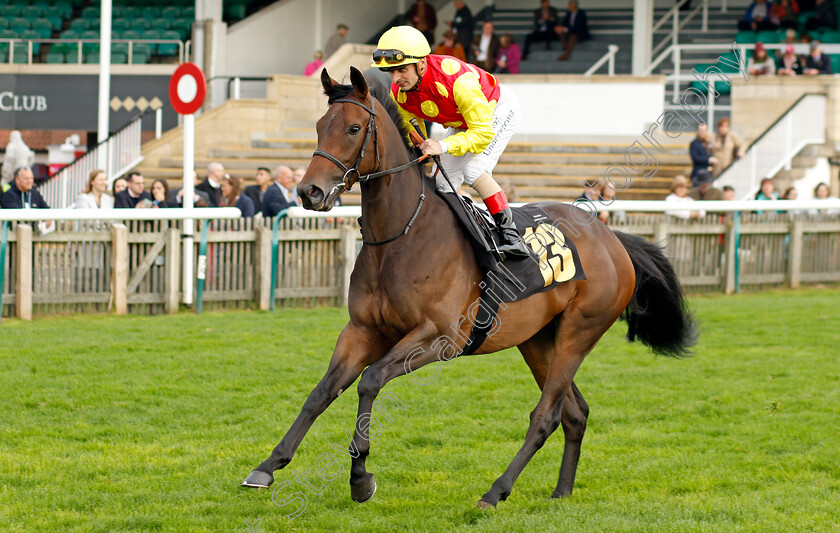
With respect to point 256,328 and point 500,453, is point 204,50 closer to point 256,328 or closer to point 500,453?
point 256,328

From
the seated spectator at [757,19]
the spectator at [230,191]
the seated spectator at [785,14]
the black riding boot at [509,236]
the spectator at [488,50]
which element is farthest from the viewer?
the seated spectator at [757,19]

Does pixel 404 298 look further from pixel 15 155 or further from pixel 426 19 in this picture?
pixel 426 19

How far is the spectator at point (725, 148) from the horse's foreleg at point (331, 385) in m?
11.0

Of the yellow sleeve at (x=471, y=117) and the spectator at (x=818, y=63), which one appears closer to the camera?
the yellow sleeve at (x=471, y=117)

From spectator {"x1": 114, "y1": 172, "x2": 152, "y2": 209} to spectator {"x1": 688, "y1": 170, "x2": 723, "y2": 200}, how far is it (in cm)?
656

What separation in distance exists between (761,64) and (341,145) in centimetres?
1460

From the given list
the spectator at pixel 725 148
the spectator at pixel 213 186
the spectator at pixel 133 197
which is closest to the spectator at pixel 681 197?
the spectator at pixel 725 148

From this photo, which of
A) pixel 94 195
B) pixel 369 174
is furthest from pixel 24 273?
pixel 369 174

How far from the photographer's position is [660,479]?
535 centimetres

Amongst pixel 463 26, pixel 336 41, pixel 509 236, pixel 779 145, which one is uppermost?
pixel 463 26

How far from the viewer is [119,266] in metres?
9.80

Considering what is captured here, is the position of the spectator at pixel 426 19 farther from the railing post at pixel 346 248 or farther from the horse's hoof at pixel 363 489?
the horse's hoof at pixel 363 489

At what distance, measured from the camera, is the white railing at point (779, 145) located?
1479cm

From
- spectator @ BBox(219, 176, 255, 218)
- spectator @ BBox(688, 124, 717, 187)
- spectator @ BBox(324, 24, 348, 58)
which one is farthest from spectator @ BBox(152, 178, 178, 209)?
spectator @ BBox(324, 24, 348, 58)
